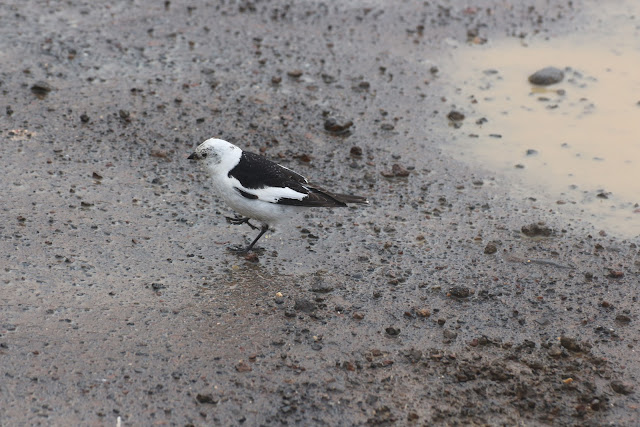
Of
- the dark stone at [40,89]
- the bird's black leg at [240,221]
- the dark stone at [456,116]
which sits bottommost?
the bird's black leg at [240,221]

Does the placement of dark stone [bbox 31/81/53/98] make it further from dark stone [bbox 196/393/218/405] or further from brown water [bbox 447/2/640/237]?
dark stone [bbox 196/393/218/405]

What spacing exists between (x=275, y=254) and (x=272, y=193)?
47 centimetres

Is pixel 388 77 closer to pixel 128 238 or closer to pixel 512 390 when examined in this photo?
pixel 128 238

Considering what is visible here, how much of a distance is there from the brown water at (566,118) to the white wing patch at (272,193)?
6.47 ft

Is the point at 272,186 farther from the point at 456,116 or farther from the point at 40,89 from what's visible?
the point at 40,89

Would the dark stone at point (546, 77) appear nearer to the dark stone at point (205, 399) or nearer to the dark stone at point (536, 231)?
the dark stone at point (536, 231)

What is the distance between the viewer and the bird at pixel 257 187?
4.91 meters

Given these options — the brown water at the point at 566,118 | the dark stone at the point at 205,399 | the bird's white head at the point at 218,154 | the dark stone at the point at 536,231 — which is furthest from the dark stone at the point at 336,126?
the dark stone at the point at 205,399

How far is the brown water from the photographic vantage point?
5.93 metres

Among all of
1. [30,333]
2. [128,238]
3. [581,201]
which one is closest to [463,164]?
[581,201]

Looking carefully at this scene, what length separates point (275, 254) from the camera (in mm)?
5160

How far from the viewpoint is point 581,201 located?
5.80 meters

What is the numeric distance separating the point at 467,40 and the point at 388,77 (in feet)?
Result: 4.33

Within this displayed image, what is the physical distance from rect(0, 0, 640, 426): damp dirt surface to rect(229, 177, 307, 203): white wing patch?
1.42ft
